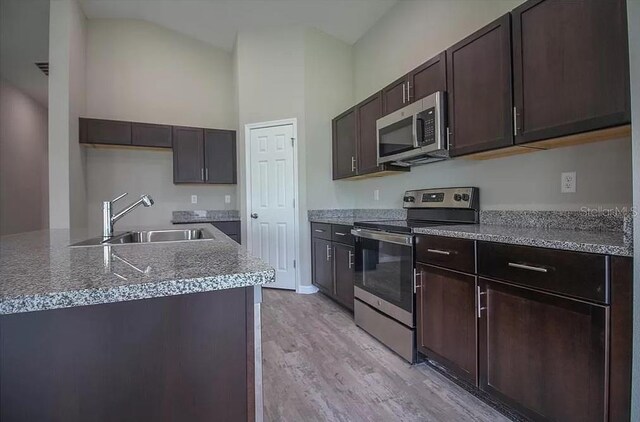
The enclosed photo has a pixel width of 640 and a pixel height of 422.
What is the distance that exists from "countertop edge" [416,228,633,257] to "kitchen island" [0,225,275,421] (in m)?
1.19

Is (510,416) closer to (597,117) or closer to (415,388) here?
(415,388)

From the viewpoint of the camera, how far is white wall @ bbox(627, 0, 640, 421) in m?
1.04

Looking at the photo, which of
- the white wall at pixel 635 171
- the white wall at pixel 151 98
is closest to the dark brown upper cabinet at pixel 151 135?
the white wall at pixel 151 98

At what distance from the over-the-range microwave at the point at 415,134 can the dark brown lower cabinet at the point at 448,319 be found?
86 centimetres

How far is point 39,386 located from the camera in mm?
Answer: 664

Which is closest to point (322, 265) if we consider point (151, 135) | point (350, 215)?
point (350, 215)

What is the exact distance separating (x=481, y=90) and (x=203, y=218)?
3.68 metres

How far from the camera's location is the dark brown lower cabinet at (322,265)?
336 centimetres

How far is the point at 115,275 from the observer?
2.45ft

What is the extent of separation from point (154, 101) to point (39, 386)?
4.32m

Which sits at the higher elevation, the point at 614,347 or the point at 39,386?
the point at 39,386

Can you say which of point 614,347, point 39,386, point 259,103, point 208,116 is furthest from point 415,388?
point 208,116

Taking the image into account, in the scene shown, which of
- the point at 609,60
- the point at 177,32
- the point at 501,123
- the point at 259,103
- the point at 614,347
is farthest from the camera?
the point at 177,32

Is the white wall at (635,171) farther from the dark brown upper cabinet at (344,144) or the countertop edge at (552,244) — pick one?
the dark brown upper cabinet at (344,144)
